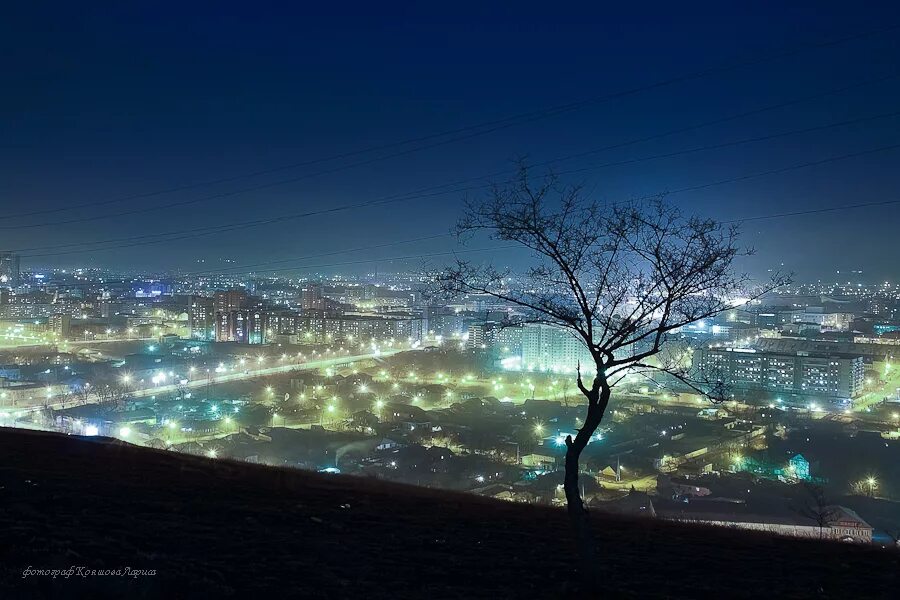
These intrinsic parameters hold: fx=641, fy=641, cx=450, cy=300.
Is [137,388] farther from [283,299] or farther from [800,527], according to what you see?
[283,299]

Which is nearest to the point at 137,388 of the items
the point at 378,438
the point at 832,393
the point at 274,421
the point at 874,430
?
the point at 274,421

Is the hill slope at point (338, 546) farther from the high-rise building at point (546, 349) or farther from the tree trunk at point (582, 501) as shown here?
the high-rise building at point (546, 349)

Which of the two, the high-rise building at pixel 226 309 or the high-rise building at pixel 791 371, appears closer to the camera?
the high-rise building at pixel 791 371

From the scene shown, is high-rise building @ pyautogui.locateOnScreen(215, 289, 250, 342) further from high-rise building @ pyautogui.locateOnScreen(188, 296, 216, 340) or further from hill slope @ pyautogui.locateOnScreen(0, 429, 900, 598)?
hill slope @ pyautogui.locateOnScreen(0, 429, 900, 598)

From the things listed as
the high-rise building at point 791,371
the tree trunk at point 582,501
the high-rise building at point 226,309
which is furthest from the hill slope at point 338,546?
the high-rise building at point 226,309

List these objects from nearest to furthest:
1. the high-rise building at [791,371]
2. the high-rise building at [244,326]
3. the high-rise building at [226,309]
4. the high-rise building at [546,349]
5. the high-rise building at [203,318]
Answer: the high-rise building at [791,371] → the high-rise building at [546,349] → the high-rise building at [244,326] → the high-rise building at [226,309] → the high-rise building at [203,318]
